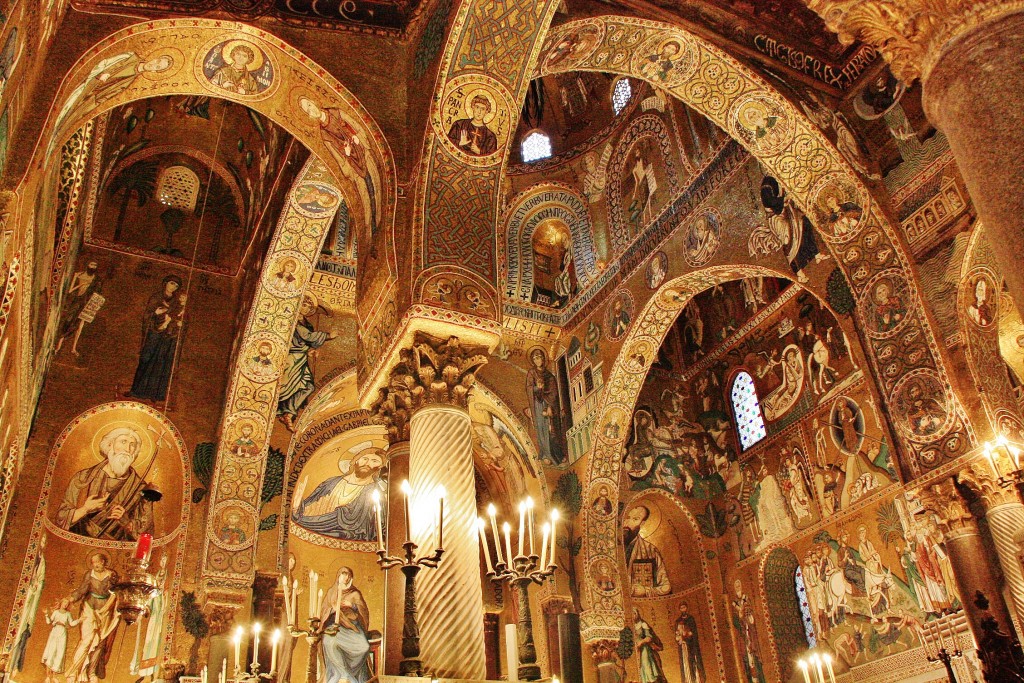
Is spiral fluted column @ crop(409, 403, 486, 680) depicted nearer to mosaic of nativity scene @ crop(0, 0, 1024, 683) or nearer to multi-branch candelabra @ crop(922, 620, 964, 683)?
mosaic of nativity scene @ crop(0, 0, 1024, 683)

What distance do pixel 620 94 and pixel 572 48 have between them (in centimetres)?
521

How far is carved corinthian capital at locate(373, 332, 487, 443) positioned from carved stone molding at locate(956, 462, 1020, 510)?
430 centimetres

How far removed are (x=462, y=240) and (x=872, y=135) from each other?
4771mm

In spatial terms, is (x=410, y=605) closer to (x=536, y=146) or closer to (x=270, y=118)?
(x=270, y=118)

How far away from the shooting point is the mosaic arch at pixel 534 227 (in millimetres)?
12867

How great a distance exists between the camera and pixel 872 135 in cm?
859

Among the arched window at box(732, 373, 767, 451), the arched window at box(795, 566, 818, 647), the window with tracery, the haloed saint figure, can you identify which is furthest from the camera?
the arched window at box(732, 373, 767, 451)

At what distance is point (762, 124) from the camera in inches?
343

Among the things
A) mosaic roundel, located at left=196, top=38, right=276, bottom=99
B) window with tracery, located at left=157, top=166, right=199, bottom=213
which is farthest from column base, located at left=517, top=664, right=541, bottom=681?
window with tracery, located at left=157, top=166, right=199, bottom=213

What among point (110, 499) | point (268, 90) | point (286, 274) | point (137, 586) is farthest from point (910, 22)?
point (110, 499)

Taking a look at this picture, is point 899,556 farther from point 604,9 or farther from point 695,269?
point 604,9

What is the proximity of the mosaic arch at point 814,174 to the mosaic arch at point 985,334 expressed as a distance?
11.3 inches

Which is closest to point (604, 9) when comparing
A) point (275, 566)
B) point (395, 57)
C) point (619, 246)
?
point (395, 57)

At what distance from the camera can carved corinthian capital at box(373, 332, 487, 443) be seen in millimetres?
6008
